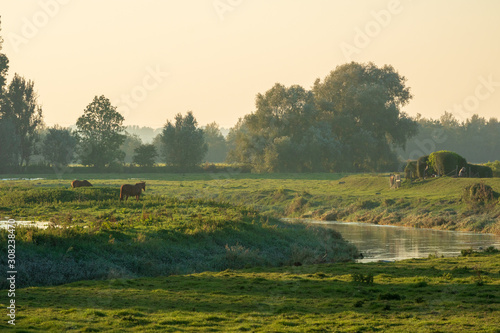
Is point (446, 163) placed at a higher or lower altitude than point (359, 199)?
higher

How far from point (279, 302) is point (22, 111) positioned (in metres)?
115

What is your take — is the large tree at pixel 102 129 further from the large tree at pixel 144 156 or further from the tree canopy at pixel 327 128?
the tree canopy at pixel 327 128

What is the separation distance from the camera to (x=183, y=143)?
133 metres

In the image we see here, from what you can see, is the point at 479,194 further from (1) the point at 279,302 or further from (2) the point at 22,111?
(2) the point at 22,111

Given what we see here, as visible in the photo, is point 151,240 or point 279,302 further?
point 151,240

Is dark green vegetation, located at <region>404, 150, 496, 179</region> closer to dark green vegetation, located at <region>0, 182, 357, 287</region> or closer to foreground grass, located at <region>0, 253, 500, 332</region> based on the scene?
dark green vegetation, located at <region>0, 182, 357, 287</region>

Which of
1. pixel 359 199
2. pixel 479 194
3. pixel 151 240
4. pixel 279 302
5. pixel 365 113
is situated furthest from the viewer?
pixel 365 113

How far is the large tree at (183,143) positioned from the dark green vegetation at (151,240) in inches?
3101

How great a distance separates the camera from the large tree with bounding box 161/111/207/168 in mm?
132375

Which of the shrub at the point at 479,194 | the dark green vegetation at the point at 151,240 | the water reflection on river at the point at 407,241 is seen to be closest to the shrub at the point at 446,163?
the shrub at the point at 479,194

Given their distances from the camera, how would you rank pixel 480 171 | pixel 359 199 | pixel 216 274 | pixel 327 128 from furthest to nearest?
pixel 327 128 < pixel 480 171 < pixel 359 199 < pixel 216 274

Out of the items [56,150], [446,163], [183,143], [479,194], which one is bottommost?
[479,194]

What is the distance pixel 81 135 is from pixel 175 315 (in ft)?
410

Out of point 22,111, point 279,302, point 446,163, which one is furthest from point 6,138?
point 279,302
